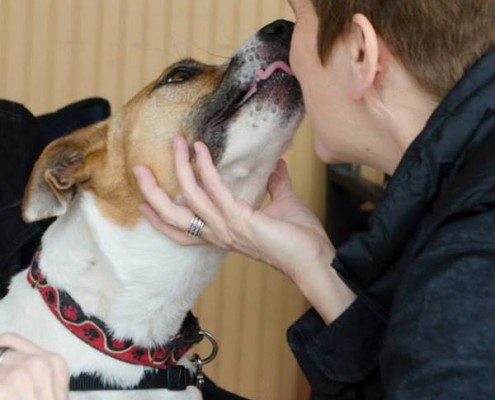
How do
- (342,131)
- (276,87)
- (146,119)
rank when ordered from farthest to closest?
(146,119), (276,87), (342,131)

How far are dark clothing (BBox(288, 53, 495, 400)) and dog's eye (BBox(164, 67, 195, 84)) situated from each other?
0.50 metres

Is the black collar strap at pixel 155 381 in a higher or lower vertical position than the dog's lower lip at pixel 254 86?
lower

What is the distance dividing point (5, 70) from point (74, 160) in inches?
49.2

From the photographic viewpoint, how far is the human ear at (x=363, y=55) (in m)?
1.18

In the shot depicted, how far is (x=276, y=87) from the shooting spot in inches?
60.5

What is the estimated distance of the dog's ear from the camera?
1.57m

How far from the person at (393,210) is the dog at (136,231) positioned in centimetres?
6

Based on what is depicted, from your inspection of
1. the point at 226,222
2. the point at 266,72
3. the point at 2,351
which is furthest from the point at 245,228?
the point at 2,351

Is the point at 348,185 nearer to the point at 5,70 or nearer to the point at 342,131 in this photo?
the point at 5,70

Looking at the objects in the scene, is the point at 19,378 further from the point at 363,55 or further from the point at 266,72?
the point at 266,72

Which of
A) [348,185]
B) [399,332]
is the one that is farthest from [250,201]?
[348,185]

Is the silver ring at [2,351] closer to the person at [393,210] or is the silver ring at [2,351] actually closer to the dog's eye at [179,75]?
the person at [393,210]

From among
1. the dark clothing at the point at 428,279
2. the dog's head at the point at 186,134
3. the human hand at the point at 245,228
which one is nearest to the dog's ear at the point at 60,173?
the dog's head at the point at 186,134

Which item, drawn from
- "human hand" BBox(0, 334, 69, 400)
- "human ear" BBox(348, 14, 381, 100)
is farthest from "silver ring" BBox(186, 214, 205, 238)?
"human hand" BBox(0, 334, 69, 400)
